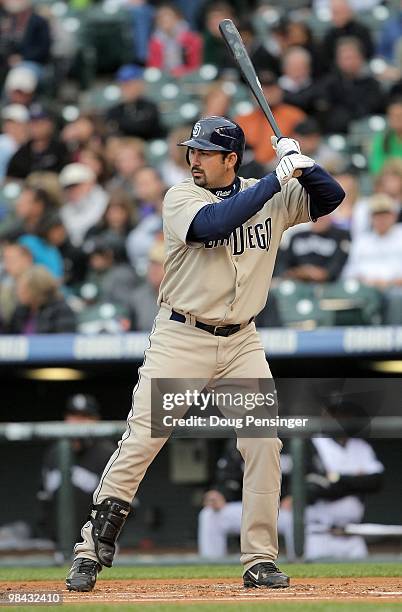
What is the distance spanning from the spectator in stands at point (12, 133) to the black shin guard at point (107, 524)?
278 inches

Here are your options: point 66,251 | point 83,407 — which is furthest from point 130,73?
point 83,407

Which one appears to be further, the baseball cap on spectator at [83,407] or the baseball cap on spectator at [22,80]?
the baseball cap on spectator at [22,80]

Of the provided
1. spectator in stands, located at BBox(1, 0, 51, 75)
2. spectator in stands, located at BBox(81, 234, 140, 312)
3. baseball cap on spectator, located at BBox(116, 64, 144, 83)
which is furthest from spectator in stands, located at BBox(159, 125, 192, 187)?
spectator in stands, located at BBox(1, 0, 51, 75)

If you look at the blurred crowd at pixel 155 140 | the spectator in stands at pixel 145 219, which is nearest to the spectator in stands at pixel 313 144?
the blurred crowd at pixel 155 140

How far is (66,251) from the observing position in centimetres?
990

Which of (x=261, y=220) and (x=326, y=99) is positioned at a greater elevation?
(x=326, y=99)

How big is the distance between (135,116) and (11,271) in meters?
2.68

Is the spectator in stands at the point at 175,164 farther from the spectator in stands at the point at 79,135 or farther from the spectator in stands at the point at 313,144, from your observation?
the spectator in stands at the point at 313,144

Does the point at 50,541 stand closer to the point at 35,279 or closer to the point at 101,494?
the point at 35,279

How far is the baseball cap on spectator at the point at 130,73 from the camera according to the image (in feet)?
39.7

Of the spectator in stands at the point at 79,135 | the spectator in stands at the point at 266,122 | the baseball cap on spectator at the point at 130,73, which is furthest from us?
the baseball cap on spectator at the point at 130,73

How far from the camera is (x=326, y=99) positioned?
11.2 m

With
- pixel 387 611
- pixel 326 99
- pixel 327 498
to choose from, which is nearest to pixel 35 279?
pixel 327 498

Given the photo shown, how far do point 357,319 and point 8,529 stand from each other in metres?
2.40
